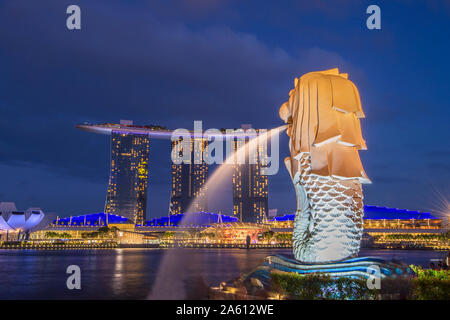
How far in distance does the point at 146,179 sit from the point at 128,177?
6.32 m

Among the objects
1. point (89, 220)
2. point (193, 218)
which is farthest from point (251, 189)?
point (89, 220)

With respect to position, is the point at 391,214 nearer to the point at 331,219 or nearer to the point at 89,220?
the point at 89,220

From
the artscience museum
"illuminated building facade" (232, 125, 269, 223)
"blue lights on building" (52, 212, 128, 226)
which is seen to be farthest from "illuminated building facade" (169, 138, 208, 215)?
the artscience museum

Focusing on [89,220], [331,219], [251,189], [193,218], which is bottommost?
[89,220]

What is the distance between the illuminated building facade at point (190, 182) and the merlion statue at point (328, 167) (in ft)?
447

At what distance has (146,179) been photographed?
438 feet

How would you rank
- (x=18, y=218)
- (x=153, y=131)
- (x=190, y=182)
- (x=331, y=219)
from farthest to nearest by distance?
(x=190, y=182)
(x=153, y=131)
(x=18, y=218)
(x=331, y=219)

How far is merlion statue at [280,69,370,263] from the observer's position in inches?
456

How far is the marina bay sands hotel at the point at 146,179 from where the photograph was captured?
126 meters

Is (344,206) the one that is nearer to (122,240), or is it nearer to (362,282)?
(362,282)

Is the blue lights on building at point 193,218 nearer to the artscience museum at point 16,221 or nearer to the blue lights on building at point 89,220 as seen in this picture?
the blue lights on building at point 89,220
